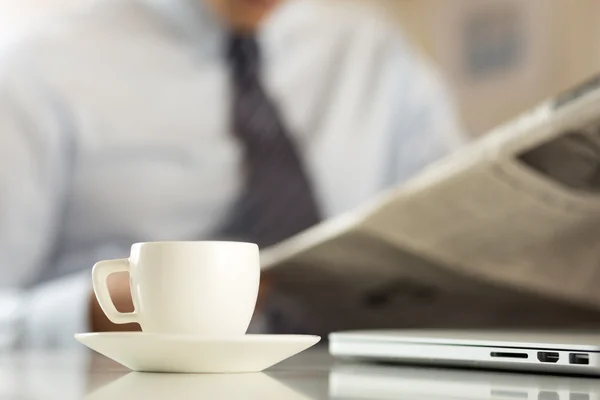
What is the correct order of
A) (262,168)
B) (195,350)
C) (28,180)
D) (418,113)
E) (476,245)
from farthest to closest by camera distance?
(418,113), (262,168), (28,180), (476,245), (195,350)

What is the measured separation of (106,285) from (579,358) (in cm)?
27

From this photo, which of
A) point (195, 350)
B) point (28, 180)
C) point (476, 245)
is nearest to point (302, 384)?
point (195, 350)

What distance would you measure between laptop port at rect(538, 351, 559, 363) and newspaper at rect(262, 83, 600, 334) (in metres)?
0.20

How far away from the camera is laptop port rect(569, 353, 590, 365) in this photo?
0.41 meters

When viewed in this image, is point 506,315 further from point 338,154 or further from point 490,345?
point 490,345

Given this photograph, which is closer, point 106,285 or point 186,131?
point 106,285

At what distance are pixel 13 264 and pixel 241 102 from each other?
38 centimetres

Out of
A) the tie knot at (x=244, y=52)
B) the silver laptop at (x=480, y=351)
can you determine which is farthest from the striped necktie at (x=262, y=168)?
the silver laptop at (x=480, y=351)

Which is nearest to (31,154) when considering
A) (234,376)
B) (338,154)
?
(338,154)

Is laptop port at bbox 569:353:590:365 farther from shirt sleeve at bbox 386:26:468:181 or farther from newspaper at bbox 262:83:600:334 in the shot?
shirt sleeve at bbox 386:26:468:181

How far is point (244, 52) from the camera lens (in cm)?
112

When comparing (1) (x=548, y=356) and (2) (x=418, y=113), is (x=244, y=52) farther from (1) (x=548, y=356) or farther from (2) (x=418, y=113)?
(1) (x=548, y=356)

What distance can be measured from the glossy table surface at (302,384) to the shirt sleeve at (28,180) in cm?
49

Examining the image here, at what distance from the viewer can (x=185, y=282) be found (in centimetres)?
41
